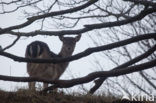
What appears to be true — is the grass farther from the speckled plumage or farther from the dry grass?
the speckled plumage

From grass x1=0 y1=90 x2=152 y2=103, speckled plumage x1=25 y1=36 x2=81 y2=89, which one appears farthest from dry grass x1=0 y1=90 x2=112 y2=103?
speckled plumage x1=25 y1=36 x2=81 y2=89

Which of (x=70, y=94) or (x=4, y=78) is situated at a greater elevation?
(x=4, y=78)

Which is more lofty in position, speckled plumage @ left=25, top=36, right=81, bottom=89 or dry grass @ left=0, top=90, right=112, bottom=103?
dry grass @ left=0, top=90, right=112, bottom=103

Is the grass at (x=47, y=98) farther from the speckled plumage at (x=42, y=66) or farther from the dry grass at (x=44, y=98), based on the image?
the speckled plumage at (x=42, y=66)

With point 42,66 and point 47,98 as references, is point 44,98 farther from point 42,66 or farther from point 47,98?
point 42,66

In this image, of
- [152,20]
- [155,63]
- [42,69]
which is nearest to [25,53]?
[42,69]

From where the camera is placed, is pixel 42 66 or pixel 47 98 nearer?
pixel 47 98

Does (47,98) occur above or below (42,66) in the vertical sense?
above

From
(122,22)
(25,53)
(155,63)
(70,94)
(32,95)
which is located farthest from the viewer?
(25,53)

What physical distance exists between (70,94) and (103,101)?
54cm

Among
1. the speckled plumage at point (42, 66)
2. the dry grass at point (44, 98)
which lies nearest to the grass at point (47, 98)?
the dry grass at point (44, 98)

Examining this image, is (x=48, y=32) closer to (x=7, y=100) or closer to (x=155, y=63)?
(x=7, y=100)

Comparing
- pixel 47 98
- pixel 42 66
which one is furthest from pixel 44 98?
pixel 42 66

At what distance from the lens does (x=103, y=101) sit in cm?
643
